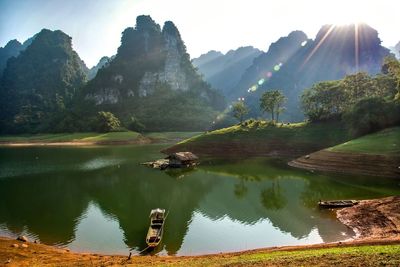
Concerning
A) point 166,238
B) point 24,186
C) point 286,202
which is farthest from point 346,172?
point 24,186

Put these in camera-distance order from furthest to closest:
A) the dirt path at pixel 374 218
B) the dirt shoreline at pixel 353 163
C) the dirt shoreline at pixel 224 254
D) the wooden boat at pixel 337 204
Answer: the dirt shoreline at pixel 353 163
the wooden boat at pixel 337 204
the dirt path at pixel 374 218
the dirt shoreline at pixel 224 254

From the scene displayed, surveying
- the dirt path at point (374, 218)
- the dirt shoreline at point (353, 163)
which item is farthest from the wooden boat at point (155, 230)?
the dirt shoreline at point (353, 163)

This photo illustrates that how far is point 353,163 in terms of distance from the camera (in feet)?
235

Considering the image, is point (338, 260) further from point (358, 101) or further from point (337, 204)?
point (358, 101)

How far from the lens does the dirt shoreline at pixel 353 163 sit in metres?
65.0

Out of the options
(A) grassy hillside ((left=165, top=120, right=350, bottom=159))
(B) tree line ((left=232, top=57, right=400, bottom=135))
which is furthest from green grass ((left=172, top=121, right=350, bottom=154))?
(B) tree line ((left=232, top=57, right=400, bottom=135))

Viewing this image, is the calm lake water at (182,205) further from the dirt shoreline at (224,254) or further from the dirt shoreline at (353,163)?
the dirt shoreline at (353,163)

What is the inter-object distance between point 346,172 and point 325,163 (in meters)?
6.54

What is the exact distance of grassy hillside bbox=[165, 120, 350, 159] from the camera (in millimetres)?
102000

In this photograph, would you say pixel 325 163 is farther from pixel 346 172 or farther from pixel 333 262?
pixel 333 262

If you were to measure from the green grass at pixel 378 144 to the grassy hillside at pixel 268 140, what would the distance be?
17712 mm

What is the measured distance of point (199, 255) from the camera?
32156mm

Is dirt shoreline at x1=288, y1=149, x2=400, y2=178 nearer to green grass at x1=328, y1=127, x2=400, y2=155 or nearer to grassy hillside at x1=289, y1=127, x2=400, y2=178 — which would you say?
grassy hillside at x1=289, y1=127, x2=400, y2=178

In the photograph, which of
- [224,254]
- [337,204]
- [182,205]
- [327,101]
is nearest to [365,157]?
[337,204]
